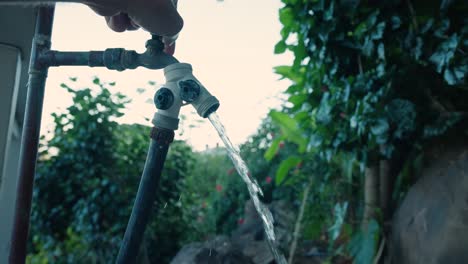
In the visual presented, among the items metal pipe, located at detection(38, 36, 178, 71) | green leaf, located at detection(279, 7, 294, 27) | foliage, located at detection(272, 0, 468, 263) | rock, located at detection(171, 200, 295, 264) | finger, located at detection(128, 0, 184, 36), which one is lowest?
rock, located at detection(171, 200, 295, 264)

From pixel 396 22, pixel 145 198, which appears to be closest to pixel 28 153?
pixel 145 198

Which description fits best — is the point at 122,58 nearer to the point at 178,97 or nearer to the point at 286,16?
the point at 178,97

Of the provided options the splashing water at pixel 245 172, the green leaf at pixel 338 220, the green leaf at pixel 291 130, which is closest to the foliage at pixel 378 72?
the green leaf at pixel 338 220

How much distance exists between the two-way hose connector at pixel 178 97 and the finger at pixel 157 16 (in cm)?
7

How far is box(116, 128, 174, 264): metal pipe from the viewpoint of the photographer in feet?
2.83

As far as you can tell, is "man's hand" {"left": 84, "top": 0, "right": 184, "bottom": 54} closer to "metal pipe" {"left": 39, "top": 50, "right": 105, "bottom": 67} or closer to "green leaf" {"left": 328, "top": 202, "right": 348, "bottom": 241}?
"metal pipe" {"left": 39, "top": 50, "right": 105, "bottom": 67}

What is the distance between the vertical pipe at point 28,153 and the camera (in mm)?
924

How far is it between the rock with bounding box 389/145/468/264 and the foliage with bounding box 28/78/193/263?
5.89 ft

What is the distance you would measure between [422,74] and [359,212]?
3.16 ft

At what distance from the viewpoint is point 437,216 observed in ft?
5.76

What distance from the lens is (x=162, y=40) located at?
92 cm

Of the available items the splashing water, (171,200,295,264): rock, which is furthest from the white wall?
(171,200,295,264): rock

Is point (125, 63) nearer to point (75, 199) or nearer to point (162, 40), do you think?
point (162, 40)

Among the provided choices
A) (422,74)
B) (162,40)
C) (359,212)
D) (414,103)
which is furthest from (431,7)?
(162,40)
